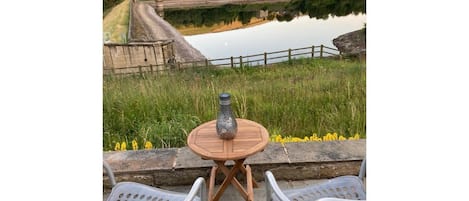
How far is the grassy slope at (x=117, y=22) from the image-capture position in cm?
1768

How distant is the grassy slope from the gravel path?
1.95ft

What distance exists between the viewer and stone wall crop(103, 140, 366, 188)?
7.06 ft

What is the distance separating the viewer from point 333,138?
2586mm

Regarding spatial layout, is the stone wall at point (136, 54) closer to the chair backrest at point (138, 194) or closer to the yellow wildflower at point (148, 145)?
the yellow wildflower at point (148, 145)

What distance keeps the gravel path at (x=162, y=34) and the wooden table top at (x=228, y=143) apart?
14.4m

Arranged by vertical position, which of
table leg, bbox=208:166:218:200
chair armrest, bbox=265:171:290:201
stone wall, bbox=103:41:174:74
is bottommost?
table leg, bbox=208:166:218:200

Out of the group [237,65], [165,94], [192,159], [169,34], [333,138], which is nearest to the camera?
[192,159]

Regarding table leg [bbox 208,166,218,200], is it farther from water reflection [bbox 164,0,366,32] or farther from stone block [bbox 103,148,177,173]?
water reflection [bbox 164,0,366,32]

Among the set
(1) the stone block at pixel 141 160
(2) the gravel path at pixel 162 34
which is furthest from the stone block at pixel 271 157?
(2) the gravel path at pixel 162 34

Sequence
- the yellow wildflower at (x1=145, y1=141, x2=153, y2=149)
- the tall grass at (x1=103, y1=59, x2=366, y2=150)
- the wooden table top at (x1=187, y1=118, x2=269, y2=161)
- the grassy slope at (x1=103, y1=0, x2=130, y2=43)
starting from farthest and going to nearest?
the grassy slope at (x1=103, y1=0, x2=130, y2=43) < the tall grass at (x1=103, y1=59, x2=366, y2=150) < the yellow wildflower at (x1=145, y1=141, x2=153, y2=149) < the wooden table top at (x1=187, y1=118, x2=269, y2=161)

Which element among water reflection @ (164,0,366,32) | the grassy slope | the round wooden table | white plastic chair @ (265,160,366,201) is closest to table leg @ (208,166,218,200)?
the round wooden table
